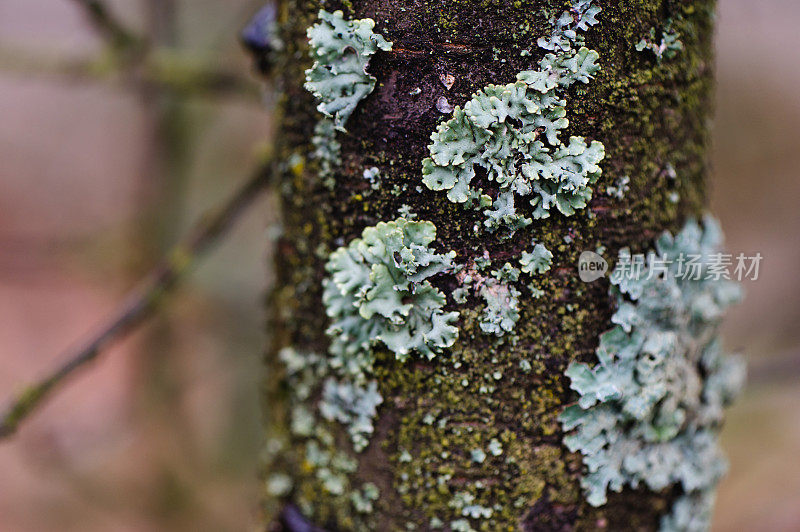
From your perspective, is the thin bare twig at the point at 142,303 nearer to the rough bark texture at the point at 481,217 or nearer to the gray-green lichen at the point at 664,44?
the rough bark texture at the point at 481,217

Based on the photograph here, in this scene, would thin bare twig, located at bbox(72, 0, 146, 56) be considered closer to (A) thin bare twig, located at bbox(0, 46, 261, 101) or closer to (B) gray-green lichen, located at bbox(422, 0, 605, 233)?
(A) thin bare twig, located at bbox(0, 46, 261, 101)

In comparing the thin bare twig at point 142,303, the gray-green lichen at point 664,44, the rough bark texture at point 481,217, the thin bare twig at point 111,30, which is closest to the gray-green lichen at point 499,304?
the rough bark texture at point 481,217

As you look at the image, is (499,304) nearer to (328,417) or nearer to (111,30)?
(328,417)

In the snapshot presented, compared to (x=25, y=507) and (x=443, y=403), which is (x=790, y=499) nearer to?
(x=443, y=403)

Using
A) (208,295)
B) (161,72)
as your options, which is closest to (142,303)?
(161,72)

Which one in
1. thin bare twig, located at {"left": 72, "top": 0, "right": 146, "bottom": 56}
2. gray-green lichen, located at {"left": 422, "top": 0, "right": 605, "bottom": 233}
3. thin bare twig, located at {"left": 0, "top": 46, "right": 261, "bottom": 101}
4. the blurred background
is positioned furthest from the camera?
the blurred background

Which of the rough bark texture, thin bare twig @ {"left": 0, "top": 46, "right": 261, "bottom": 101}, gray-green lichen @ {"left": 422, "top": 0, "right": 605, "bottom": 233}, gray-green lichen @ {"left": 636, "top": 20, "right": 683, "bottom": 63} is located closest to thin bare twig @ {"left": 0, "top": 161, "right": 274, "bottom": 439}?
the rough bark texture

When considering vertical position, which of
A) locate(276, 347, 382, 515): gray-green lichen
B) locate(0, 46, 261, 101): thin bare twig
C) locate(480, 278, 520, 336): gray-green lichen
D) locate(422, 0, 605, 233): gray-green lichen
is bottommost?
locate(276, 347, 382, 515): gray-green lichen
